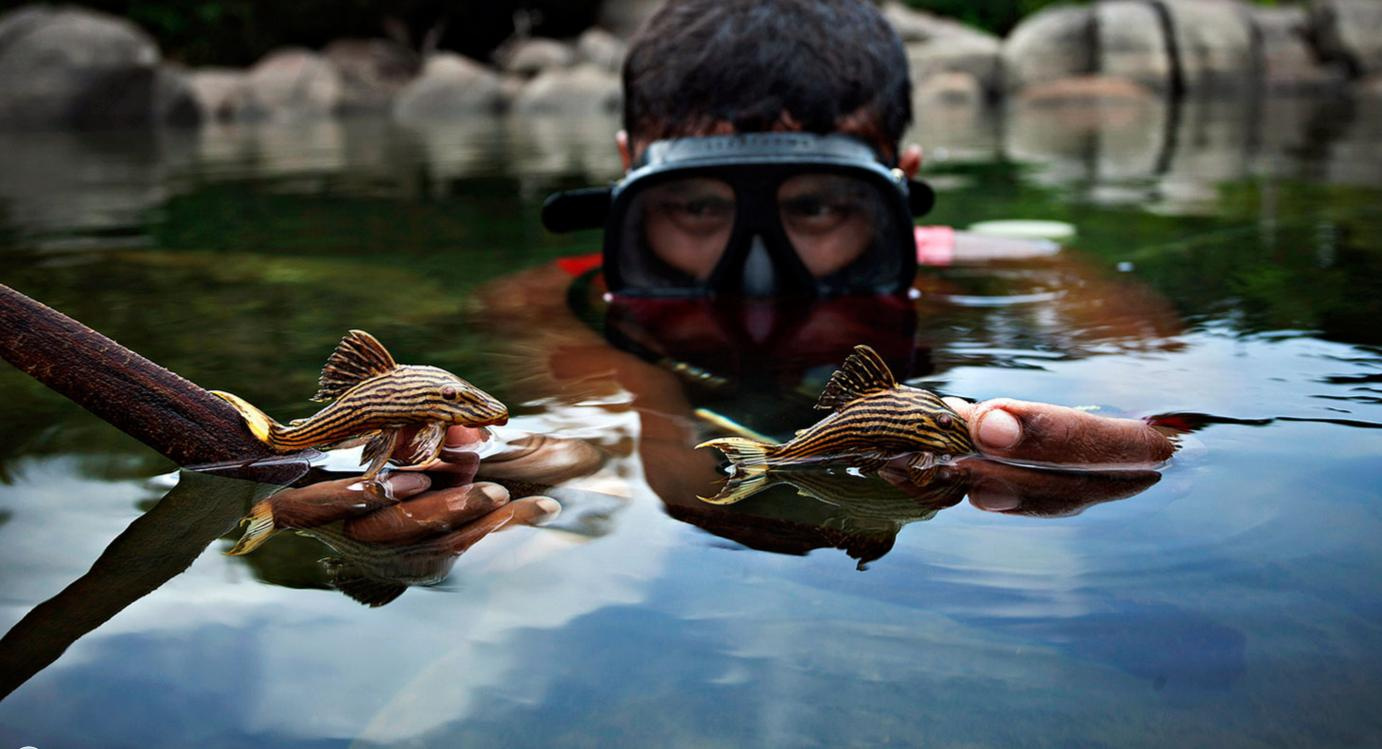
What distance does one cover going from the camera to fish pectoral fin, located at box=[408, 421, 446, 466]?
2.13m

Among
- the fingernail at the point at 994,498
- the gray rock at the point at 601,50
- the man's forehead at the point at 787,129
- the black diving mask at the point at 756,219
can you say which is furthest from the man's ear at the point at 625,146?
the gray rock at the point at 601,50

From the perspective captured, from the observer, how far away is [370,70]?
87.8 feet

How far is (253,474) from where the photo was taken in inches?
88.6

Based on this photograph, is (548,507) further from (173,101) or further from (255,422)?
(173,101)

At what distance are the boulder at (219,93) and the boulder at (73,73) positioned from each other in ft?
3.70

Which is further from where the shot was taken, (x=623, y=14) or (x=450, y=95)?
(x=623, y=14)

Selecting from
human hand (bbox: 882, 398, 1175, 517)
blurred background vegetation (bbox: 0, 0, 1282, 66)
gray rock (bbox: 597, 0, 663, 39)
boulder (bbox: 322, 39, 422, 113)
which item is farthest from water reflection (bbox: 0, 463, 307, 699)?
gray rock (bbox: 597, 0, 663, 39)

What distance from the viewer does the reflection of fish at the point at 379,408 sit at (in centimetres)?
211

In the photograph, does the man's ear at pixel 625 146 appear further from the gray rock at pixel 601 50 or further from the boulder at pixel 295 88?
the gray rock at pixel 601 50

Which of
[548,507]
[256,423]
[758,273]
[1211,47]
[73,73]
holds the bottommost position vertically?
[1211,47]

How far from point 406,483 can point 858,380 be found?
2.91 ft

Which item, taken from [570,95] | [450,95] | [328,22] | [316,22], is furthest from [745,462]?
[328,22]

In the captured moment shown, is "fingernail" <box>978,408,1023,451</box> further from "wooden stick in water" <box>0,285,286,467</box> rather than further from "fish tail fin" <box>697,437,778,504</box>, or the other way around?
"wooden stick in water" <box>0,285,286,467</box>

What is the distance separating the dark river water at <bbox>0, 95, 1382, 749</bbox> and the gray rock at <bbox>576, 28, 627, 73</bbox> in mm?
23032
